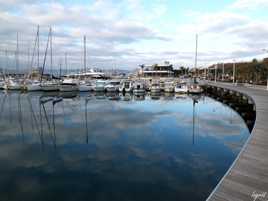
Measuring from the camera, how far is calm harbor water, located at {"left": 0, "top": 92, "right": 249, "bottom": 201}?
268 inches

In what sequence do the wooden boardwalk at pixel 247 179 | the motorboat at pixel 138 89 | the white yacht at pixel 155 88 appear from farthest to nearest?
the white yacht at pixel 155 88 → the motorboat at pixel 138 89 → the wooden boardwalk at pixel 247 179

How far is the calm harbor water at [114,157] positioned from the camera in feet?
22.4

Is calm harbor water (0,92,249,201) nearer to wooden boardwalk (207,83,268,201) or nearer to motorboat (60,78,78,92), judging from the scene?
wooden boardwalk (207,83,268,201)

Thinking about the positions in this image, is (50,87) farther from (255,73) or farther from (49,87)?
(255,73)

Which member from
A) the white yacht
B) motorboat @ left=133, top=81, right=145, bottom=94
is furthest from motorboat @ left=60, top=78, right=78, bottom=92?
the white yacht

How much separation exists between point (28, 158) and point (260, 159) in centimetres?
894

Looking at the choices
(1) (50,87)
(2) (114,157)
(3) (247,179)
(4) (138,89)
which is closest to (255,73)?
(4) (138,89)

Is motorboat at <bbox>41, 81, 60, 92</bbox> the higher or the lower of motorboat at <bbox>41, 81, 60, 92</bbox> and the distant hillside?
the lower

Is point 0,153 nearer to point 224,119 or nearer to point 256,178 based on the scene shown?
point 256,178

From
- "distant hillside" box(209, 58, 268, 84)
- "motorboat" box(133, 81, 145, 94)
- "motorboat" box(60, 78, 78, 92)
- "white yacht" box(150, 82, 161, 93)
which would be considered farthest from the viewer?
"distant hillside" box(209, 58, 268, 84)

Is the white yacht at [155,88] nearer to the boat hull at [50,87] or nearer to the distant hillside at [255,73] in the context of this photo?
the boat hull at [50,87]

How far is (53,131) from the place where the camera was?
14.2 m

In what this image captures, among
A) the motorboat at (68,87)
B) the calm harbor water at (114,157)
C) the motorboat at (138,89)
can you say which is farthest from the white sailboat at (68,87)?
the calm harbor water at (114,157)

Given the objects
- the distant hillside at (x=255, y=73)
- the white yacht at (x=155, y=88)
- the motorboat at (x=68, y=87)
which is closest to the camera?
the motorboat at (x=68, y=87)
